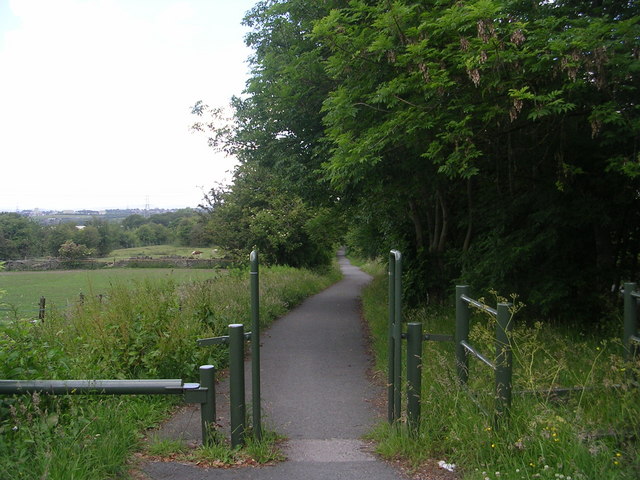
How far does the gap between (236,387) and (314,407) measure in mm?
2091

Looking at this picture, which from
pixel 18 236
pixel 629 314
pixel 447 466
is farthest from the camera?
pixel 18 236

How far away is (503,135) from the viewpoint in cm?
809

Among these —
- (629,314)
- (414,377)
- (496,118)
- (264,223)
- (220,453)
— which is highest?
(496,118)

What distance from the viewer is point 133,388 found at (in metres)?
3.80

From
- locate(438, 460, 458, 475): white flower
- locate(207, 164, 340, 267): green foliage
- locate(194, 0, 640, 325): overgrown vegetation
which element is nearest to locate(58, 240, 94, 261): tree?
locate(194, 0, 640, 325): overgrown vegetation

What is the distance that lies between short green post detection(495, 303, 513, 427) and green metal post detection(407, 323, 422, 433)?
2.41ft

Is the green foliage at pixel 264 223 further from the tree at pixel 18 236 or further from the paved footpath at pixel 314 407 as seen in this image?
the tree at pixel 18 236

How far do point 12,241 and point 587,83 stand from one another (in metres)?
9.34

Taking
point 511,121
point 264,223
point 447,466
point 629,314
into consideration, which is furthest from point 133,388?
point 264,223

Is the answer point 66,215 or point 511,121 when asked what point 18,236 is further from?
point 511,121

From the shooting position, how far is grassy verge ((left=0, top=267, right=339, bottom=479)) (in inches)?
134

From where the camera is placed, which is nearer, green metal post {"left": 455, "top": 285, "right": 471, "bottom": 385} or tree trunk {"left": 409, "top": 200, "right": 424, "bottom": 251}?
green metal post {"left": 455, "top": 285, "right": 471, "bottom": 385}

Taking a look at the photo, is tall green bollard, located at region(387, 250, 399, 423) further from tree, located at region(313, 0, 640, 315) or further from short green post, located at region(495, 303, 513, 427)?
tree, located at region(313, 0, 640, 315)

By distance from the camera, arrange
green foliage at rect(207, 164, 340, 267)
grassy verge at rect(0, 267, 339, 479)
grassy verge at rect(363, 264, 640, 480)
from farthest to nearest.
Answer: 1. green foliage at rect(207, 164, 340, 267)
2. grassy verge at rect(0, 267, 339, 479)
3. grassy verge at rect(363, 264, 640, 480)
